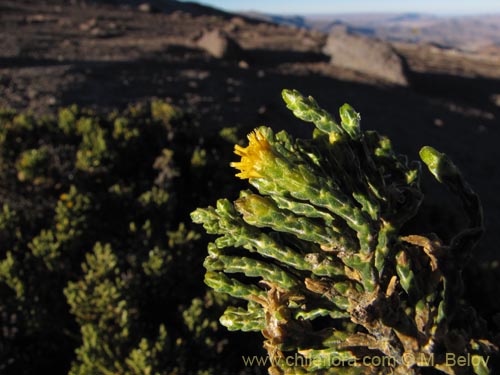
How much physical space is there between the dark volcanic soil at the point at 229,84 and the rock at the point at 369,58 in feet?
2.46

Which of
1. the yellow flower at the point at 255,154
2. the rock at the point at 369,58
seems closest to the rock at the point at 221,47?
the rock at the point at 369,58

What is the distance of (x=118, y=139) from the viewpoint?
6.67 meters

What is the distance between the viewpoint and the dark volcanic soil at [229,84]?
9531mm

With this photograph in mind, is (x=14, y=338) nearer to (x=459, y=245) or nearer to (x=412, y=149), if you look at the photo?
(x=459, y=245)

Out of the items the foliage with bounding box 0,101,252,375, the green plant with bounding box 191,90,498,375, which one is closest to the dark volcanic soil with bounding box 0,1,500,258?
the foliage with bounding box 0,101,252,375

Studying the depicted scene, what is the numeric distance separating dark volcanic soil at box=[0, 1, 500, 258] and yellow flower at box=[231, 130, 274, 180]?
5.77m

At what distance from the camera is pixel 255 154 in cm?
147

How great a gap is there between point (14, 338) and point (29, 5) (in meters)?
21.0

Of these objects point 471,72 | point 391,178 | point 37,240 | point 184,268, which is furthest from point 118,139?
point 471,72

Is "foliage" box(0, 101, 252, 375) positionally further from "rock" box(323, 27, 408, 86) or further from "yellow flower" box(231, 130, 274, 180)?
"rock" box(323, 27, 408, 86)

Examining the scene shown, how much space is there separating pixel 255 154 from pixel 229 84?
10.7 metres

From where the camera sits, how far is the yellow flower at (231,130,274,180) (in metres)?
1.45
